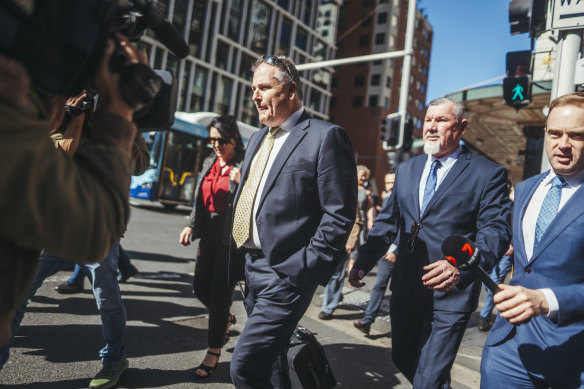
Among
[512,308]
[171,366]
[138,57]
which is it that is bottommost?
[171,366]

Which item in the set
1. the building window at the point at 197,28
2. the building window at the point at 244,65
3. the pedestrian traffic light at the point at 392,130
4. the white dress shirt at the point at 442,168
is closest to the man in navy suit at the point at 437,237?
the white dress shirt at the point at 442,168

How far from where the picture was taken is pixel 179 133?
623 inches

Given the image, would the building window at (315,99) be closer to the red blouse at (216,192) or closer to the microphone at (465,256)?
the red blouse at (216,192)

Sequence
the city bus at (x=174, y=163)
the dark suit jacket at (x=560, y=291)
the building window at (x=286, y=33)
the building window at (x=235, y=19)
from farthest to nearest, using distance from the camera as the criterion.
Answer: the building window at (x=286, y=33), the building window at (x=235, y=19), the city bus at (x=174, y=163), the dark suit jacket at (x=560, y=291)

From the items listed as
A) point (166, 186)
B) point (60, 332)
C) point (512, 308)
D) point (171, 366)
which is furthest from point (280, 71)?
point (166, 186)

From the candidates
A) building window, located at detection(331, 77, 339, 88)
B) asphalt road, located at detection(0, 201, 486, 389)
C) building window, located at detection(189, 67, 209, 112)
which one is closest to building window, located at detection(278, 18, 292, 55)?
building window, located at detection(189, 67, 209, 112)

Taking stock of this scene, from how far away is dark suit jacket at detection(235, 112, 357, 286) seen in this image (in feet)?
7.55

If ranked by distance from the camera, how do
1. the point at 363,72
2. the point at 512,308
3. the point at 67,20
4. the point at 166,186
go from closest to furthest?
the point at 67,20 < the point at 512,308 < the point at 166,186 < the point at 363,72

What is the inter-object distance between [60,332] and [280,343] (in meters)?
2.37

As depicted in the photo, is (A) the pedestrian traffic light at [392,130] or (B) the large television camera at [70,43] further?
(A) the pedestrian traffic light at [392,130]

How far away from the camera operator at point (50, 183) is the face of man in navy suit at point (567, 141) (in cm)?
179

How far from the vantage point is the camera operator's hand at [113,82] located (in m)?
1.09

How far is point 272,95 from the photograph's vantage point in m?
2.64

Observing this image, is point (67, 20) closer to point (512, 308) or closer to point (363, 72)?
point (512, 308)
